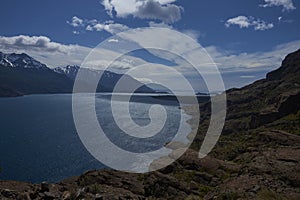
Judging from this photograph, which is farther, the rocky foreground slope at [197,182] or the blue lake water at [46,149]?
the blue lake water at [46,149]

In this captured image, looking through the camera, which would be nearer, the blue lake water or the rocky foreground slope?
the rocky foreground slope

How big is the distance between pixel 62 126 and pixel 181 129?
6250 centimetres

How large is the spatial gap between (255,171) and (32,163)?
72.5 m

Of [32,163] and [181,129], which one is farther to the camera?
[181,129]

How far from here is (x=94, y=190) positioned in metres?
21.6

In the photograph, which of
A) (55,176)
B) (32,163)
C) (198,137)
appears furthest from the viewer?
(198,137)

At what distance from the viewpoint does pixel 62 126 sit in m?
142

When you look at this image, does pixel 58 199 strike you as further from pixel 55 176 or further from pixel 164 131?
pixel 164 131

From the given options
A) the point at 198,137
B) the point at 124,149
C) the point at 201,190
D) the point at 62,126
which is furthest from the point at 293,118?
the point at 62,126

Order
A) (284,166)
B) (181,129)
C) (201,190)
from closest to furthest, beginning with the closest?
(284,166), (201,190), (181,129)

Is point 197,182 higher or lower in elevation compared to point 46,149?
higher

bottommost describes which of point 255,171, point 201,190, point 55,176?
point 55,176

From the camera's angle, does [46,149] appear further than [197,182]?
Yes

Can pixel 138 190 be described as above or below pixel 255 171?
below
